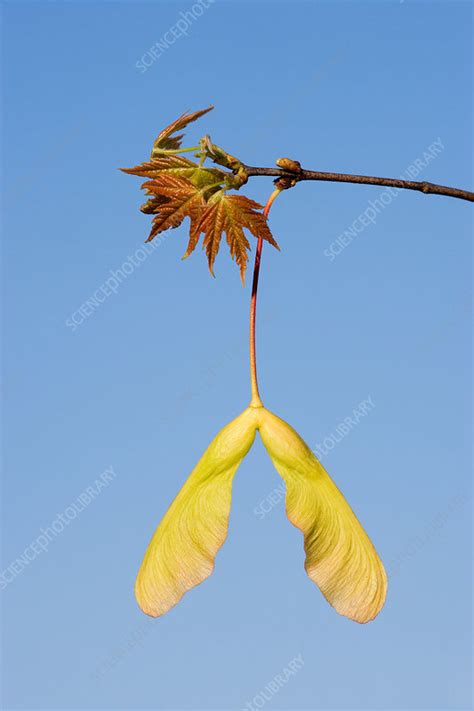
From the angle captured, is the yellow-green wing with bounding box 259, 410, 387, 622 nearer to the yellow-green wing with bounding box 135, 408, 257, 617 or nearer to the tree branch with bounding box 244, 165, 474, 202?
the yellow-green wing with bounding box 135, 408, 257, 617

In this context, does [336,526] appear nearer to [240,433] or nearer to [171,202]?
[240,433]

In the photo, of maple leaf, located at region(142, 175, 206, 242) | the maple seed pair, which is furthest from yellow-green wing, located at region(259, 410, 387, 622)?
maple leaf, located at region(142, 175, 206, 242)

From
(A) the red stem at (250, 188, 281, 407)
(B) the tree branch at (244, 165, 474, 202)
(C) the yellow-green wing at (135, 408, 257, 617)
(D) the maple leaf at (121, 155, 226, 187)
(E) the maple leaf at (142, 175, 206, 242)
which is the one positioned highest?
(B) the tree branch at (244, 165, 474, 202)

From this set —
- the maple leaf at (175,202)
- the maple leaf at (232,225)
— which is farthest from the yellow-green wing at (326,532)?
the maple leaf at (175,202)

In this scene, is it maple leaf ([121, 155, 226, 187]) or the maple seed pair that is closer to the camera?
the maple seed pair

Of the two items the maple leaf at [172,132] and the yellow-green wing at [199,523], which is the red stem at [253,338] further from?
the maple leaf at [172,132]

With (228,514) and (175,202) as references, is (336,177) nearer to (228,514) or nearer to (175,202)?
(175,202)
